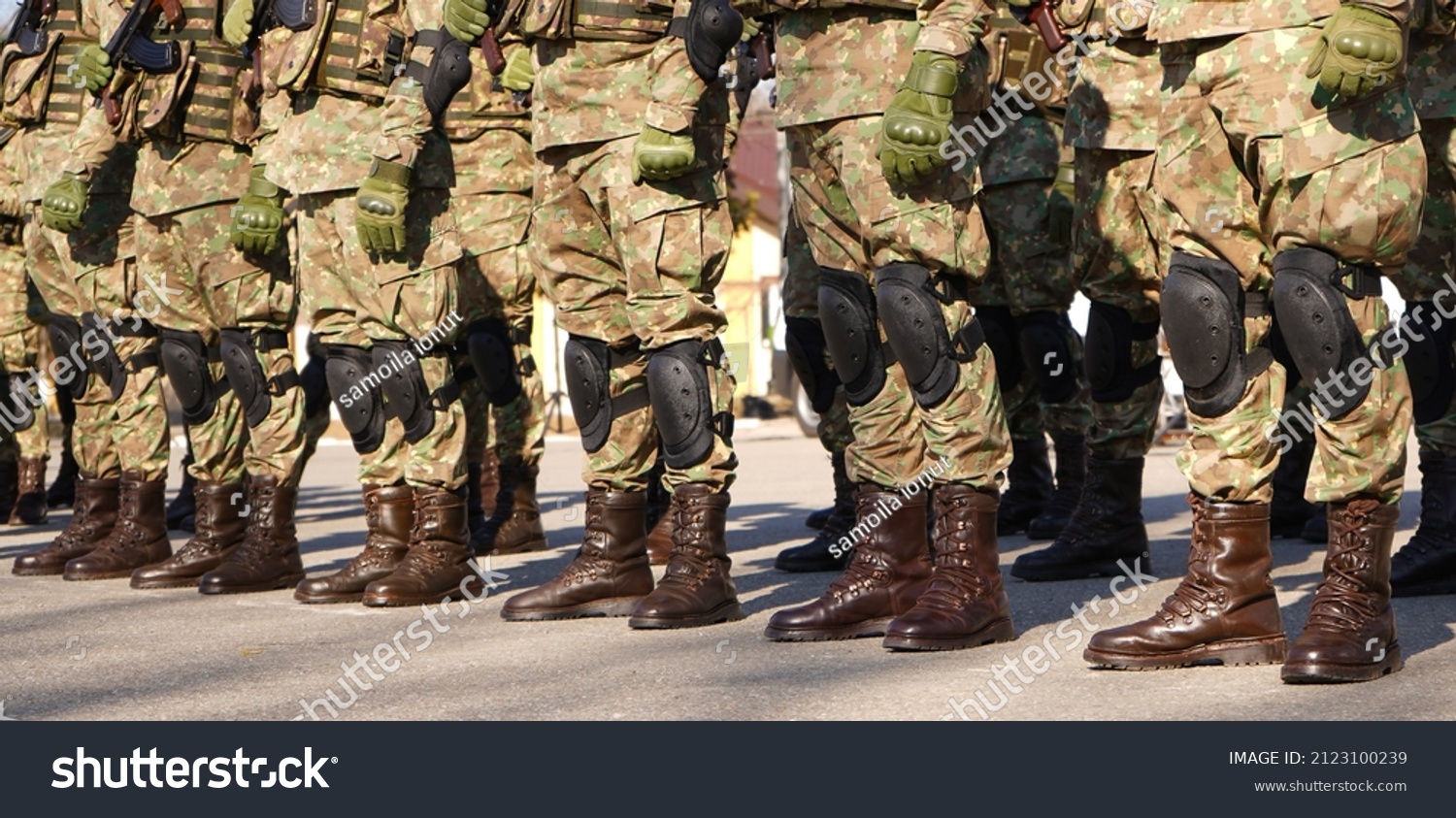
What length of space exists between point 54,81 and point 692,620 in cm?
378

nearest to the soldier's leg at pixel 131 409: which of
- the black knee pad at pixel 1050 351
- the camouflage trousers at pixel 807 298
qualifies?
the camouflage trousers at pixel 807 298

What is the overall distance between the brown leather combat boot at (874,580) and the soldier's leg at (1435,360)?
1417 millimetres

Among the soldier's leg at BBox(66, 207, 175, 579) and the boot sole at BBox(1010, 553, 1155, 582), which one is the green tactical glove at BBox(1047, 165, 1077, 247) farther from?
the soldier's leg at BBox(66, 207, 175, 579)

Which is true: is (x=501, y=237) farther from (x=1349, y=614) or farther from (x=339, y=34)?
(x=1349, y=614)

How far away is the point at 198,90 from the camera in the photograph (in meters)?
6.25

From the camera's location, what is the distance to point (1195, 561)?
4020mm

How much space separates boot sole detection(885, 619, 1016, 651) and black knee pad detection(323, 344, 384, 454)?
2027mm

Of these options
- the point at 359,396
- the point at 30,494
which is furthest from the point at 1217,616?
the point at 30,494

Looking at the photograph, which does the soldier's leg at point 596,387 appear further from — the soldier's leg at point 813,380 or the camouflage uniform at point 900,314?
the soldier's leg at point 813,380

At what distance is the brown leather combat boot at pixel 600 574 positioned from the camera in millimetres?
5133

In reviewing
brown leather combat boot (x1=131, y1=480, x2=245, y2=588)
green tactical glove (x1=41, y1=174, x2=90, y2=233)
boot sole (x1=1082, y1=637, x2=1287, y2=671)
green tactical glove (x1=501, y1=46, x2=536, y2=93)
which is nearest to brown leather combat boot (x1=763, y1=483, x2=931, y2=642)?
boot sole (x1=1082, y1=637, x2=1287, y2=671)

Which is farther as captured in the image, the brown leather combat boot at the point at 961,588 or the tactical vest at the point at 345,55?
the tactical vest at the point at 345,55

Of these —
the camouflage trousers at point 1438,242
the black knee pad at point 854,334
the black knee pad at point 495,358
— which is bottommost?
the black knee pad at point 495,358
